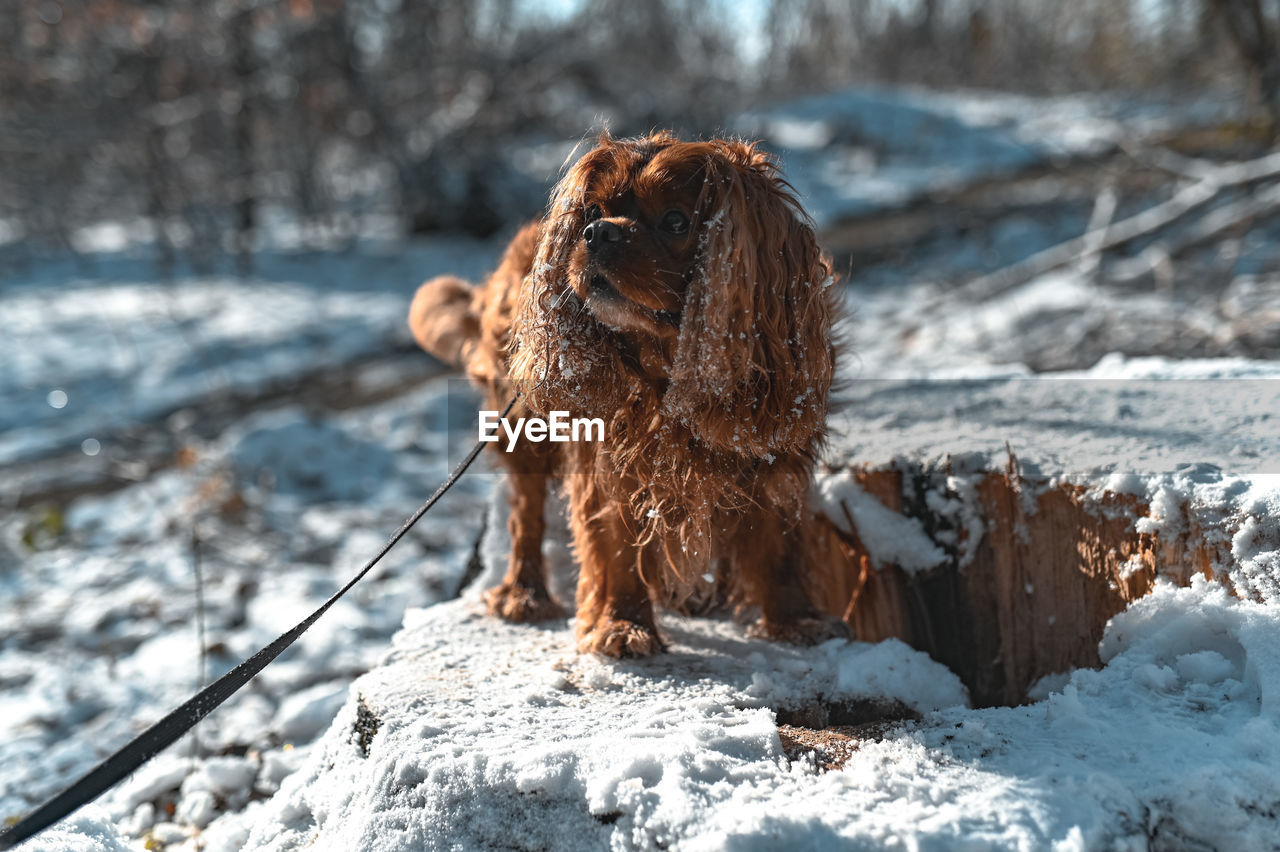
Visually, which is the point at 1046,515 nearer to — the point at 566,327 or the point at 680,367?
the point at 680,367

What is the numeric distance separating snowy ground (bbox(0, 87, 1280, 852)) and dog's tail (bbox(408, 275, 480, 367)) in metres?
0.64

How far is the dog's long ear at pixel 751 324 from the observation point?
6.23 feet

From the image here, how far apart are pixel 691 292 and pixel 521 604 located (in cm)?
112

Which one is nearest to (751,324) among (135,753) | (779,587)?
(779,587)

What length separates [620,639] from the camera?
2.16 m

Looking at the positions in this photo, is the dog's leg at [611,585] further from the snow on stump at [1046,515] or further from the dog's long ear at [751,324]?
the snow on stump at [1046,515]

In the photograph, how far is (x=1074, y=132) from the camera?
571 inches

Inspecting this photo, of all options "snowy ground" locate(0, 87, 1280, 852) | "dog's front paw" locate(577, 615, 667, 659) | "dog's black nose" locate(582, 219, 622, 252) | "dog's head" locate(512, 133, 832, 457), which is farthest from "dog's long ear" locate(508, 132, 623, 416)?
"snowy ground" locate(0, 87, 1280, 852)

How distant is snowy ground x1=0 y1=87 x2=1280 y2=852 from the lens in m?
1.45

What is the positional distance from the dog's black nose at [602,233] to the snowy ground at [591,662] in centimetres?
82

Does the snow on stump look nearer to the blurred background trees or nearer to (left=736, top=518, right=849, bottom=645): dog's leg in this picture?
(left=736, top=518, right=849, bottom=645): dog's leg

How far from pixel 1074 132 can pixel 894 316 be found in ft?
33.1

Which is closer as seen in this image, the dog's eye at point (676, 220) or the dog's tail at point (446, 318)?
the dog's eye at point (676, 220)

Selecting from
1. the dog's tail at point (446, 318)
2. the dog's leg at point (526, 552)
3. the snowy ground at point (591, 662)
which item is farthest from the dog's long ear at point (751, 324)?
the dog's tail at point (446, 318)
